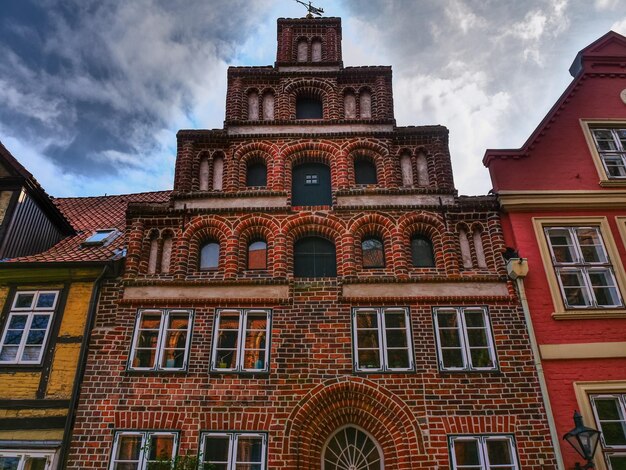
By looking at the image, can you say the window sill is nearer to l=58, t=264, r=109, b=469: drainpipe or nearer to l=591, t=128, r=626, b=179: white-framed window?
l=591, t=128, r=626, b=179: white-framed window

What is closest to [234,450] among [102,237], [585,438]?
[585,438]

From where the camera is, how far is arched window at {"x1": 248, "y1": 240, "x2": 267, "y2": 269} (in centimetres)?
1123

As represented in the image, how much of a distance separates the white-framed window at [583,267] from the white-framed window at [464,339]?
1853 mm

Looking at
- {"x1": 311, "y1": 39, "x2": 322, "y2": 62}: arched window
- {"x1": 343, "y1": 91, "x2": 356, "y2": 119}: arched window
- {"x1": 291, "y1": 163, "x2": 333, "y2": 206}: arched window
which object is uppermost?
{"x1": 311, "y1": 39, "x2": 322, "y2": 62}: arched window

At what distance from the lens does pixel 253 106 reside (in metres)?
13.8

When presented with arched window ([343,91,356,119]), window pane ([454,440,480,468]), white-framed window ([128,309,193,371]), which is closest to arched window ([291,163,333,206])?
arched window ([343,91,356,119])

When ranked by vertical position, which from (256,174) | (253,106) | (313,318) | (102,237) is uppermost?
(253,106)

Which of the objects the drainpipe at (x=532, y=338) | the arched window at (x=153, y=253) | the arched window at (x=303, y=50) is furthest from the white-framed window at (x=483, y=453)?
the arched window at (x=303, y=50)

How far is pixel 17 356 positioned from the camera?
32.8 ft

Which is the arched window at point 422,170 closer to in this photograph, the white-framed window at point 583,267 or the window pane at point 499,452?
the white-framed window at point 583,267

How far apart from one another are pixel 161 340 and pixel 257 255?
9.05 ft

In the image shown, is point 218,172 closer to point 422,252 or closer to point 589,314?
point 422,252

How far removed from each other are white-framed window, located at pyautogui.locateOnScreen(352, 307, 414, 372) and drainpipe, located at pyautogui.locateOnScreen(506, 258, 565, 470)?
2.40 meters

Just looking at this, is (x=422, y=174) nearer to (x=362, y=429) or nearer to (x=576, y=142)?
(x=576, y=142)
